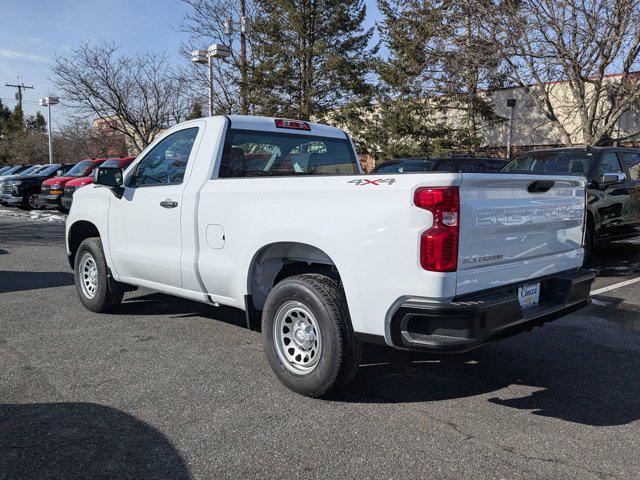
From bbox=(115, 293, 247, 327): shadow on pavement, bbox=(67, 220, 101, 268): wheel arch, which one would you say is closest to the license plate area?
bbox=(115, 293, 247, 327): shadow on pavement

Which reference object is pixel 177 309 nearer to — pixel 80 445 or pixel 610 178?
pixel 80 445

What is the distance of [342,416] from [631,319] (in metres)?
3.94

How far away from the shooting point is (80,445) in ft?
10.5

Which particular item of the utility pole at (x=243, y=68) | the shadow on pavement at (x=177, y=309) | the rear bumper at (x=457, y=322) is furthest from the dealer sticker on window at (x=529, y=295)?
the utility pole at (x=243, y=68)

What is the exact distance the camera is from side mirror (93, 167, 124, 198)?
17.4 ft

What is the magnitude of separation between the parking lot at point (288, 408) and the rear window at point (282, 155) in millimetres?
1548

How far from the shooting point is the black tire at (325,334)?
3.64 m

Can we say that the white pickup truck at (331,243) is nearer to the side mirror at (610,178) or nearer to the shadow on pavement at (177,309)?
the shadow on pavement at (177,309)

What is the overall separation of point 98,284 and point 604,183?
729cm

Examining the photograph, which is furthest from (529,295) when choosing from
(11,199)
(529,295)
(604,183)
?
(11,199)

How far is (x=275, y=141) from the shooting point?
16.9ft

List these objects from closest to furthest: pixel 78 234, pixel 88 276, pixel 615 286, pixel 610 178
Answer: pixel 88 276, pixel 78 234, pixel 615 286, pixel 610 178

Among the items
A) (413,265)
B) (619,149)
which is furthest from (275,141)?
(619,149)

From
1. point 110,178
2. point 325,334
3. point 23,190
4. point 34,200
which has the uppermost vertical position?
point 110,178
